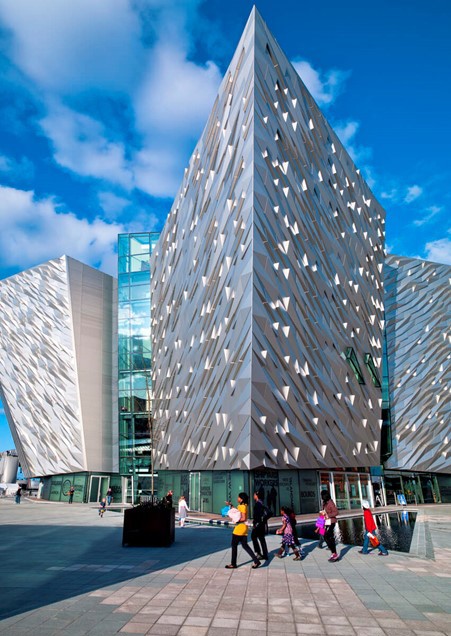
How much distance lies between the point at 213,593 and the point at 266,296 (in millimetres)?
16846

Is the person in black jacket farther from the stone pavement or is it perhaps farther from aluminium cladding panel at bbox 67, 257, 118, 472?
aluminium cladding panel at bbox 67, 257, 118, 472

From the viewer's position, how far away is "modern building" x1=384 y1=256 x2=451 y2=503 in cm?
3778

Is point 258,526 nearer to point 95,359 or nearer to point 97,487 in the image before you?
point 97,487

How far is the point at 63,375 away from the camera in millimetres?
40062

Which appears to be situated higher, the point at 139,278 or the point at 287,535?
the point at 139,278

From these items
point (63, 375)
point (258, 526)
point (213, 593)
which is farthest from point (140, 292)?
point (213, 593)

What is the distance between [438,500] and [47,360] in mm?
36853

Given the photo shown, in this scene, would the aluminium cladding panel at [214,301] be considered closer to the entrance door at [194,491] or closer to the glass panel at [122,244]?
the entrance door at [194,491]

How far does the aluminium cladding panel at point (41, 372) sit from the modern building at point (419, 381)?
1064 inches

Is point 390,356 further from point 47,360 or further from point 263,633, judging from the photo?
point 263,633

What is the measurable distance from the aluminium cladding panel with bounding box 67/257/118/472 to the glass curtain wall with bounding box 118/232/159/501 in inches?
42.8

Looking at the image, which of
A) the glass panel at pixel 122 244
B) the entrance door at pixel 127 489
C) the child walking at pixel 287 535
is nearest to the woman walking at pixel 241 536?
the child walking at pixel 287 535

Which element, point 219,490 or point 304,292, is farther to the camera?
point 304,292

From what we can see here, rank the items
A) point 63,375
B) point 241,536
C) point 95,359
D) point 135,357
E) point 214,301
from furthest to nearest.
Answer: point 135,357 → point 95,359 → point 63,375 → point 214,301 → point 241,536
